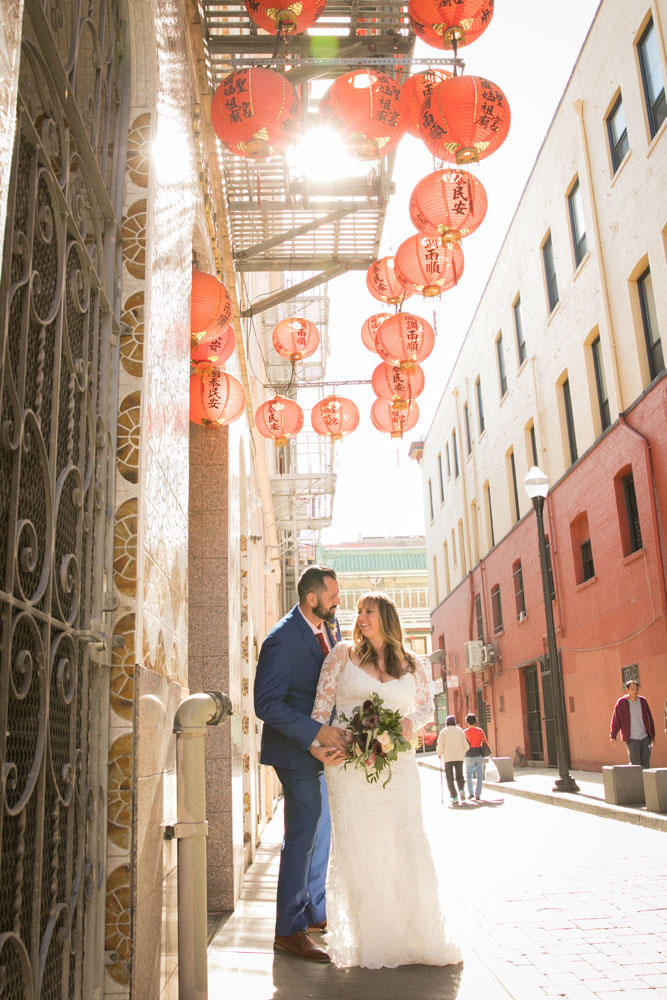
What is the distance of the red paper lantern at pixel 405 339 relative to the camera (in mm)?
9570

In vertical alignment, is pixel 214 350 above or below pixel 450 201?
below

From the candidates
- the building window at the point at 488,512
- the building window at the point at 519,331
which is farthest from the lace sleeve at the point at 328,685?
the building window at the point at 488,512

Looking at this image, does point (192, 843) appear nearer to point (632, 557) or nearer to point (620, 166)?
point (632, 557)

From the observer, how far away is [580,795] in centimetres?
1386

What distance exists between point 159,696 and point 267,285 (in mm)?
16066

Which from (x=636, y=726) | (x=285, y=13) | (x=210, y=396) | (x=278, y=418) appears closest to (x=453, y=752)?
(x=636, y=726)

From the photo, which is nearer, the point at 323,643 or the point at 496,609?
the point at 323,643

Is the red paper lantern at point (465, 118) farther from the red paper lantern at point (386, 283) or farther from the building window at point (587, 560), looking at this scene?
the building window at point (587, 560)

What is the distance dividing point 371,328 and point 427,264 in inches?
80.5

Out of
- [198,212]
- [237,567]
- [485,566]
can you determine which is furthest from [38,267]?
[485,566]

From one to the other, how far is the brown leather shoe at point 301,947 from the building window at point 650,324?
13.1 m

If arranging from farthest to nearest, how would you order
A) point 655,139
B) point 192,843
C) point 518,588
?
point 518,588, point 655,139, point 192,843

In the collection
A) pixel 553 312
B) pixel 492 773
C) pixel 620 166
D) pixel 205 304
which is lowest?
pixel 492 773

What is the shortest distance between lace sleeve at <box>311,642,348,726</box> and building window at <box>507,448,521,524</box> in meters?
21.9
